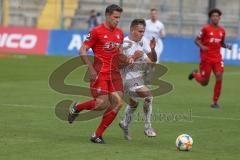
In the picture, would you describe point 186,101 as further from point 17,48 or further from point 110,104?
point 17,48

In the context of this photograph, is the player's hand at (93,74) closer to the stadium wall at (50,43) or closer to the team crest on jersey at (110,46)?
the team crest on jersey at (110,46)

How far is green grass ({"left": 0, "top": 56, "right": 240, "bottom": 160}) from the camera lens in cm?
1134

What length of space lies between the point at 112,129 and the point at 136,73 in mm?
1461

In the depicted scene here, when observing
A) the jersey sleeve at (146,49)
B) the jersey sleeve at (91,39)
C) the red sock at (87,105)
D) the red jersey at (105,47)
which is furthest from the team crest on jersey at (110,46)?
the red sock at (87,105)

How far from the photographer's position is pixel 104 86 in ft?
41.5

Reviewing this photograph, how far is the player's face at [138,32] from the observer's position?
13.1 meters

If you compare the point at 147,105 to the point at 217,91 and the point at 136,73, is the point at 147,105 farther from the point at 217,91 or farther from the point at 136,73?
the point at 217,91

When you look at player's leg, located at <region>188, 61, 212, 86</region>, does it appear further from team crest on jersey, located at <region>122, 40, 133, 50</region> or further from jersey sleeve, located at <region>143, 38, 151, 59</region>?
team crest on jersey, located at <region>122, 40, 133, 50</region>

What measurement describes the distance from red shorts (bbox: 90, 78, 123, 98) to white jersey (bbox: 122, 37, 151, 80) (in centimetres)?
55

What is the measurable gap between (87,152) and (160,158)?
1.11 metres

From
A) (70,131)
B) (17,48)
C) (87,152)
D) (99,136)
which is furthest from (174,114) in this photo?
(17,48)

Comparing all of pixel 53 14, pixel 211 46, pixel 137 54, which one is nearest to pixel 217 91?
pixel 211 46

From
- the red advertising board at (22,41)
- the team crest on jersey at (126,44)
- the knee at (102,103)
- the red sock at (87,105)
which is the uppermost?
the team crest on jersey at (126,44)

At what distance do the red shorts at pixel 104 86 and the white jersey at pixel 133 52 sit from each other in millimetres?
553
